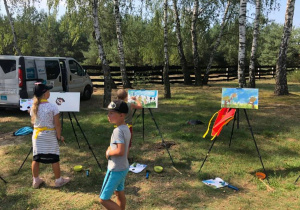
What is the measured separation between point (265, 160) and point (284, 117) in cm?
384

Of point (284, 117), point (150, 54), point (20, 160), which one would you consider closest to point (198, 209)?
point (20, 160)

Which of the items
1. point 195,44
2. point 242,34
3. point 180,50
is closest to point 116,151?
point 242,34

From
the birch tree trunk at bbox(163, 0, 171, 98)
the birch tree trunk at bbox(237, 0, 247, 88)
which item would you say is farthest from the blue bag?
the birch tree trunk at bbox(237, 0, 247, 88)

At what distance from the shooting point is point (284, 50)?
35.8ft

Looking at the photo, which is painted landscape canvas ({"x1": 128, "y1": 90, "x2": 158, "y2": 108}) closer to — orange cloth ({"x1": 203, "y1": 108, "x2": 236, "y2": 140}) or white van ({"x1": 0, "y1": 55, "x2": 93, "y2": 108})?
orange cloth ({"x1": 203, "y1": 108, "x2": 236, "y2": 140})

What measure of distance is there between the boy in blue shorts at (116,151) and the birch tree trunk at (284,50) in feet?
34.0

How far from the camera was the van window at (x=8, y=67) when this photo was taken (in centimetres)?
783

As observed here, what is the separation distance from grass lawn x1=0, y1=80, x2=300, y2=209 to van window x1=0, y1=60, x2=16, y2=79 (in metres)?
1.38

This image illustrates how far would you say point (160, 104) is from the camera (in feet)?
33.3

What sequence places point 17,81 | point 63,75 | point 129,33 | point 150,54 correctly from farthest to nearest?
point 129,33 → point 150,54 → point 63,75 → point 17,81

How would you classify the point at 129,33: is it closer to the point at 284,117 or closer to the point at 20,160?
the point at 284,117

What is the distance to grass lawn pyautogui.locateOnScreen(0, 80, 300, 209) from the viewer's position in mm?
3575

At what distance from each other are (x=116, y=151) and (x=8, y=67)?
6785mm

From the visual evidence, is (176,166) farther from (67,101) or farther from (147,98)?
(67,101)
